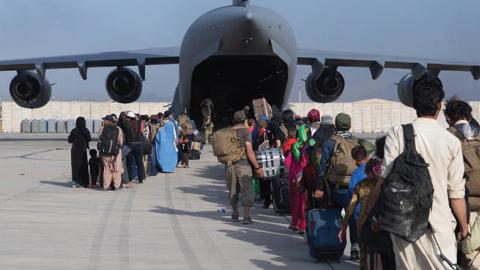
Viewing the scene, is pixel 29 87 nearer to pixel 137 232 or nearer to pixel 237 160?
pixel 237 160

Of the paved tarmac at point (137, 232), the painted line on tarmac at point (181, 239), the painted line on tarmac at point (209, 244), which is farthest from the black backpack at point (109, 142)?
the painted line on tarmac at point (209, 244)

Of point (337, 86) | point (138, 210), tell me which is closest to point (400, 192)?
point (138, 210)

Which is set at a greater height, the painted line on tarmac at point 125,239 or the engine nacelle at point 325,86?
the engine nacelle at point 325,86

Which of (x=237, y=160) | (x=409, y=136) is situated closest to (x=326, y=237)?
(x=409, y=136)

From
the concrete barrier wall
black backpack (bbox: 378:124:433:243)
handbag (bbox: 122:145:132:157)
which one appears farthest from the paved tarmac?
the concrete barrier wall

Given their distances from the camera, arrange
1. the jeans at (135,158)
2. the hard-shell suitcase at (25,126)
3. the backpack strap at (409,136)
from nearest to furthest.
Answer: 1. the backpack strap at (409,136)
2. the jeans at (135,158)
3. the hard-shell suitcase at (25,126)

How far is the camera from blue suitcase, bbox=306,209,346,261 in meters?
6.27

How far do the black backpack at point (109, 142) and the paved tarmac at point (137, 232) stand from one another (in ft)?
2.29

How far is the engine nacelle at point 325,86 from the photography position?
23969 millimetres

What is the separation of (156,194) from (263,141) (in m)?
2.19

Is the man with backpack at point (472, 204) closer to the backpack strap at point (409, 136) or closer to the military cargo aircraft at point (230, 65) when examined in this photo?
the backpack strap at point (409, 136)

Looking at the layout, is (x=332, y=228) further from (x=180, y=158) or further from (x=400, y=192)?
(x=180, y=158)

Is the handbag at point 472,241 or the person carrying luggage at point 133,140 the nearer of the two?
the handbag at point 472,241

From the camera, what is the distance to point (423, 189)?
3.74m
